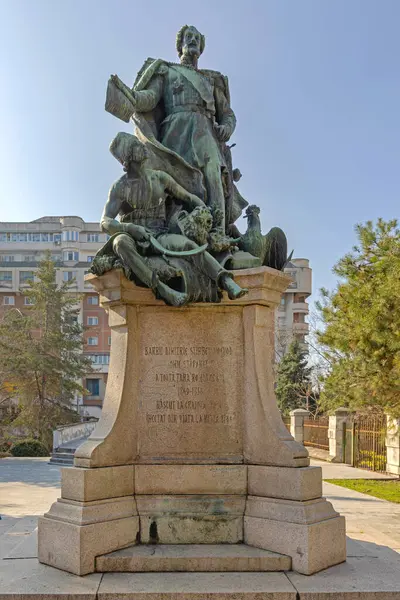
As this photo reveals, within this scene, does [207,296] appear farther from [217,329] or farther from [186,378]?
[186,378]

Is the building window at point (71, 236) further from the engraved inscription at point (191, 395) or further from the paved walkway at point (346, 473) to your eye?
the engraved inscription at point (191, 395)

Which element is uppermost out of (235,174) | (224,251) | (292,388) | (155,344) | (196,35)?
(196,35)

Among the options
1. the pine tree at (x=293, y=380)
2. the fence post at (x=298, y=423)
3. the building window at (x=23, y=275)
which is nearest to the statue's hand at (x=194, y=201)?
the fence post at (x=298, y=423)

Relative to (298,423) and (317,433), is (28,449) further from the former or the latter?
(317,433)

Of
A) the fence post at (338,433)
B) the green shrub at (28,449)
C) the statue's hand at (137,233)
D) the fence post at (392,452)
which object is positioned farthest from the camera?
the green shrub at (28,449)

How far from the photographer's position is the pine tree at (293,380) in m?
42.5

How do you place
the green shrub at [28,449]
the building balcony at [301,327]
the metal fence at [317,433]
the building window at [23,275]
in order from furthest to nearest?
the building window at [23,275] → the building balcony at [301,327] → the green shrub at [28,449] → the metal fence at [317,433]

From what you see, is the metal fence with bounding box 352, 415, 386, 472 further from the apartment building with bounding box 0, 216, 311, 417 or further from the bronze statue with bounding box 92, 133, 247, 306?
the apartment building with bounding box 0, 216, 311, 417

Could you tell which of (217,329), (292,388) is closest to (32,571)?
(217,329)

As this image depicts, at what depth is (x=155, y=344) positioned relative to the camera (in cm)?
566

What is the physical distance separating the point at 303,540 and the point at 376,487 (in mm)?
10892

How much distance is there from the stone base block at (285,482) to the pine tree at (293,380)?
1454 inches

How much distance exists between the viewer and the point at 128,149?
5.98 meters

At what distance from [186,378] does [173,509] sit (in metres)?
1.20
